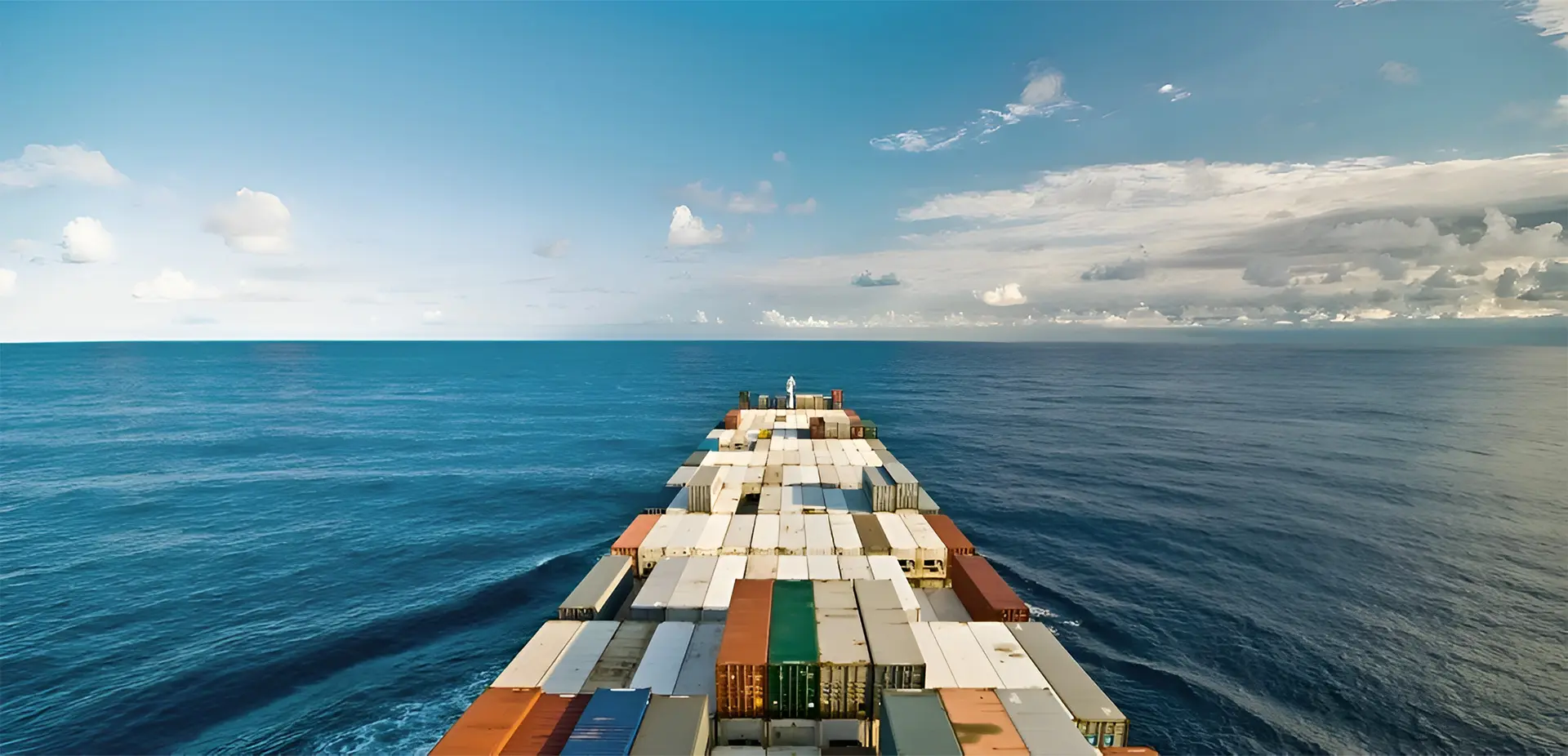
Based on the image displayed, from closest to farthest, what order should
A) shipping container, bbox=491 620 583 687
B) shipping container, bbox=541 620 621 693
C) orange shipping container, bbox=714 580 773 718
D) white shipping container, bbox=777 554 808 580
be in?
orange shipping container, bbox=714 580 773 718
shipping container, bbox=541 620 621 693
shipping container, bbox=491 620 583 687
white shipping container, bbox=777 554 808 580

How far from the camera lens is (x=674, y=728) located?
23.2m

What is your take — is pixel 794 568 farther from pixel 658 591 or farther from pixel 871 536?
pixel 658 591

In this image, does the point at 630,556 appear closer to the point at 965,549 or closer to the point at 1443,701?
the point at 965,549

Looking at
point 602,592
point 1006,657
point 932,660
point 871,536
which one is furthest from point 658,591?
point 1006,657

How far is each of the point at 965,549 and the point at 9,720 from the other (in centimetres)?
6274

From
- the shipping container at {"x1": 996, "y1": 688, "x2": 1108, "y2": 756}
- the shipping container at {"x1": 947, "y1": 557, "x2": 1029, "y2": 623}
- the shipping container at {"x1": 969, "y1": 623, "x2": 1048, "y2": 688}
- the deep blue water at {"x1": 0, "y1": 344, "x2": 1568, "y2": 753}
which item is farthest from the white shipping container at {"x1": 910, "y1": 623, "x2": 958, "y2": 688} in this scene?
the deep blue water at {"x1": 0, "y1": 344, "x2": 1568, "y2": 753}

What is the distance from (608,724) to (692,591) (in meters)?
14.2

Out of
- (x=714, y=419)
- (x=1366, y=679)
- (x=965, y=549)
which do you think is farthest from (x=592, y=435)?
(x=1366, y=679)

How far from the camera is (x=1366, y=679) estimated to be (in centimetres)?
3950

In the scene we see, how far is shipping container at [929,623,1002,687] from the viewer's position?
27.6m

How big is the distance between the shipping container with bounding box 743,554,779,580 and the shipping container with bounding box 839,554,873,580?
15.0ft

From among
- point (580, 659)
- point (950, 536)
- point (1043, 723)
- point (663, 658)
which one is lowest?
point (663, 658)

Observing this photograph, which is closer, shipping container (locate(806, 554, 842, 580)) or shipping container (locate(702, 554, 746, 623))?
shipping container (locate(702, 554, 746, 623))

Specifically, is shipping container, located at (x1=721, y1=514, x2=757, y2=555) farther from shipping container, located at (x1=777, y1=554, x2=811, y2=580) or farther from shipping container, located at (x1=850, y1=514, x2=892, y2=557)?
shipping container, located at (x1=850, y1=514, x2=892, y2=557)
